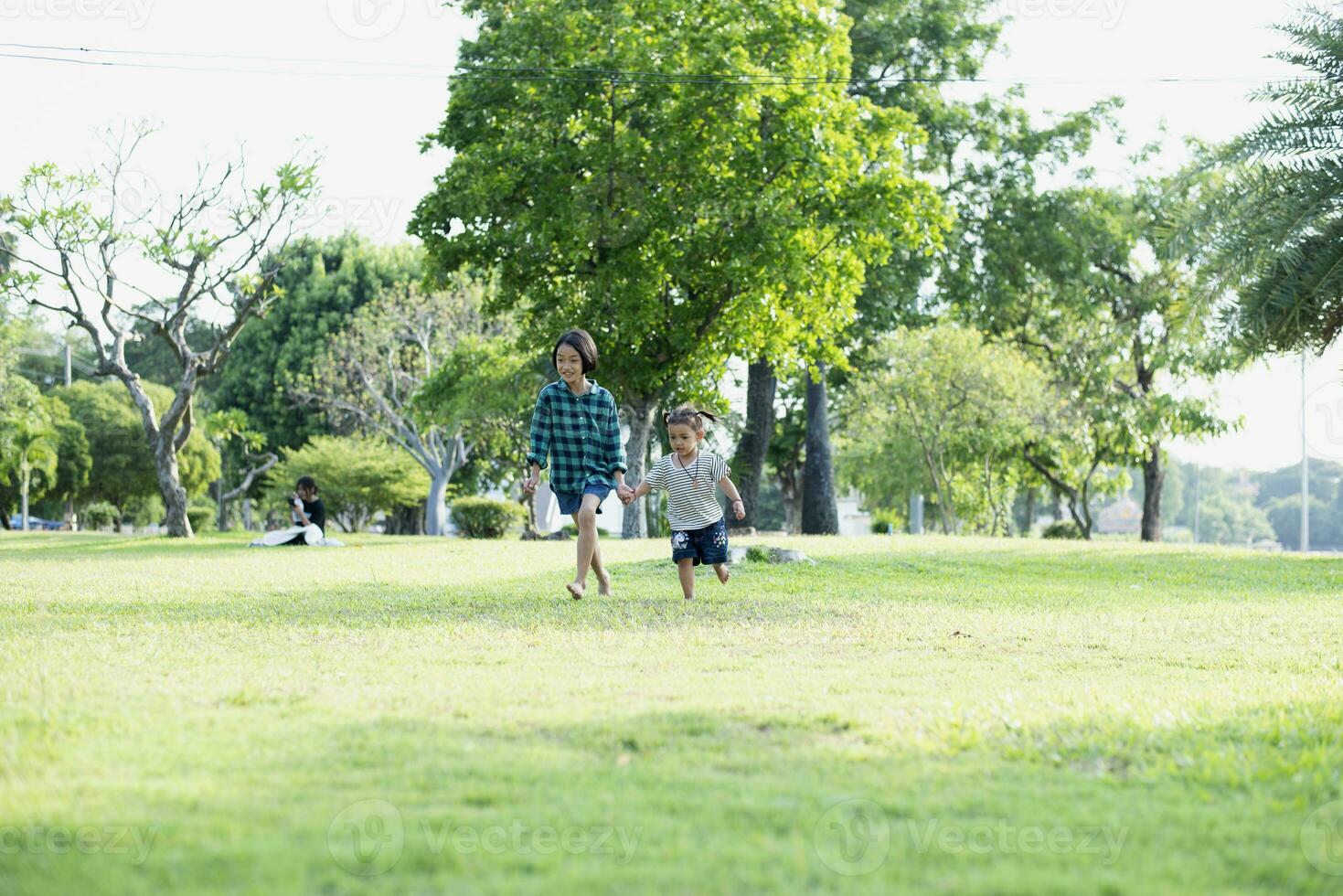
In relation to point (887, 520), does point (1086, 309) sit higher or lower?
higher

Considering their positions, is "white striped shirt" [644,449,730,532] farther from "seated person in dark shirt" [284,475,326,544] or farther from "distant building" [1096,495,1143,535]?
"distant building" [1096,495,1143,535]

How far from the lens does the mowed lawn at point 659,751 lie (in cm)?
318

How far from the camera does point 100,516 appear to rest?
52.2 metres

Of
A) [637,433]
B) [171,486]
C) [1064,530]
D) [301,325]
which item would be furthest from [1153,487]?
[301,325]

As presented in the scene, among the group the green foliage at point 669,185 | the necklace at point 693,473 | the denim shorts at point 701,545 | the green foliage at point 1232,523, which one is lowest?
the green foliage at point 1232,523

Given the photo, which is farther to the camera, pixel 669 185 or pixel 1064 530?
pixel 1064 530

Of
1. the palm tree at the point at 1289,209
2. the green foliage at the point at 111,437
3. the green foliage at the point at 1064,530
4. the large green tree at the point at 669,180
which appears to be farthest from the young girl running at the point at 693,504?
the green foliage at the point at 111,437

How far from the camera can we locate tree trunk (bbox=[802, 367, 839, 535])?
29094 millimetres

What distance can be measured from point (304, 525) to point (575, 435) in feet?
42.3

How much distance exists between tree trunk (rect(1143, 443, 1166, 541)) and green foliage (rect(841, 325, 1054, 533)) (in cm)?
343

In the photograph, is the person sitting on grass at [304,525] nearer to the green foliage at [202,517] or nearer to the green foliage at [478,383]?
the green foliage at [478,383]

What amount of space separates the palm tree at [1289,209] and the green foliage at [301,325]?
32.0 meters

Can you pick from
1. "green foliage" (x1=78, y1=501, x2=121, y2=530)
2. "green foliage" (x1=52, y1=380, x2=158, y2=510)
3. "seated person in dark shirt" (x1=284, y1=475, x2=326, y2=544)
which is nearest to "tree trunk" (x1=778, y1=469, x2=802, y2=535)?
"seated person in dark shirt" (x1=284, y1=475, x2=326, y2=544)

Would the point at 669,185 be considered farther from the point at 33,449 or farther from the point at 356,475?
the point at 33,449
